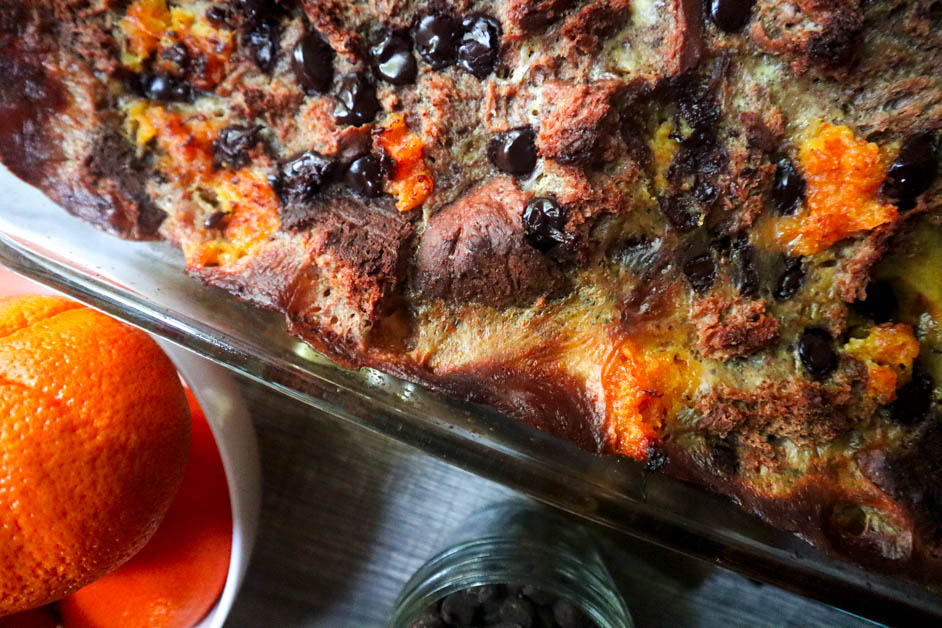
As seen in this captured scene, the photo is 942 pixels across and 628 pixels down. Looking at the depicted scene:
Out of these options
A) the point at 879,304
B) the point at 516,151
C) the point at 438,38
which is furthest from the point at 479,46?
the point at 879,304

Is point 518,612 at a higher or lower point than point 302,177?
lower

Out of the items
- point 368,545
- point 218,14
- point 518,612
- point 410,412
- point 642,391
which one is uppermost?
point 218,14

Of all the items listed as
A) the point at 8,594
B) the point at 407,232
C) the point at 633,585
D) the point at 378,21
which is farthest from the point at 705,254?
the point at 8,594

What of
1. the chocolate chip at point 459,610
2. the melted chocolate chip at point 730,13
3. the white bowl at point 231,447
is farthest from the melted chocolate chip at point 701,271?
the white bowl at point 231,447

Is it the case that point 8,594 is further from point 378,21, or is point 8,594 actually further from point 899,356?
point 899,356

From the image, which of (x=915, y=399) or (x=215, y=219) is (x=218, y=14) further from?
(x=915, y=399)

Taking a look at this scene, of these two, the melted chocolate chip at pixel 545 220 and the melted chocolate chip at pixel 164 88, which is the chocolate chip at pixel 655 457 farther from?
the melted chocolate chip at pixel 164 88

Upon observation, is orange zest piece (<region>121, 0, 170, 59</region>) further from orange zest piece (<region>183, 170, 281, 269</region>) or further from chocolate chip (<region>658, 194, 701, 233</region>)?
chocolate chip (<region>658, 194, 701, 233</region>)
